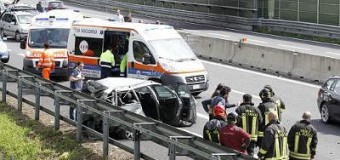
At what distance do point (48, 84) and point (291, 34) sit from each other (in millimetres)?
29848

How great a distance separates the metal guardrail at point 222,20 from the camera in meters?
40.8

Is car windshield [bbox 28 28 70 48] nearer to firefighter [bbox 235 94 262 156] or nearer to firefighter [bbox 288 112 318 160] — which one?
firefighter [bbox 235 94 262 156]

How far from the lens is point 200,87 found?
823 inches

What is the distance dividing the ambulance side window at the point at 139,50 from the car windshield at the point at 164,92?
15.5 ft

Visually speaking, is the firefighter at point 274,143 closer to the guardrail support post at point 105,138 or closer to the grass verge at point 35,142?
the guardrail support post at point 105,138

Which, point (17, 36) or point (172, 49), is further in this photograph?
point (17, 36)

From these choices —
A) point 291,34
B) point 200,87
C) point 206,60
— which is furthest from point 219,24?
point 200,87

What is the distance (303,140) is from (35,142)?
5.85 metres

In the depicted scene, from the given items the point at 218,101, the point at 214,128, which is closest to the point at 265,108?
the point at 218,101

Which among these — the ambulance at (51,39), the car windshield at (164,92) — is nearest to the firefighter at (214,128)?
the car windshield at (164,92)

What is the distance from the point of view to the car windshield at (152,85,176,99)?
1594cm

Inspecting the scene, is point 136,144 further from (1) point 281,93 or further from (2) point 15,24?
(2) point 15,24

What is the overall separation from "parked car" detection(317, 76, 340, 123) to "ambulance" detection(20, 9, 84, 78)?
9803mm

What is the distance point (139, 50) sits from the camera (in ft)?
68.9
